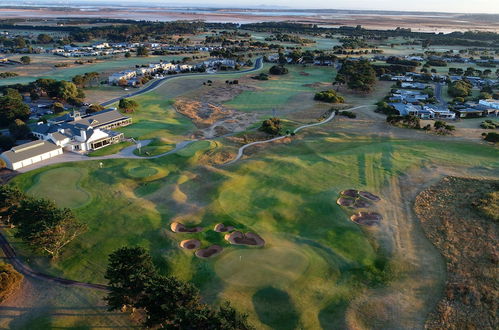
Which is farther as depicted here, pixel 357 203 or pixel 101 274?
pixel 357 203

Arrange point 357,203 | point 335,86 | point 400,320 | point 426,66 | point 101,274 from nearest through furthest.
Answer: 1. point 400,320
2. point 101,274
3. point 357,203
4. point 335,86
5. point 426,66

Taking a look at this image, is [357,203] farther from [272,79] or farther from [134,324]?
[272,79]

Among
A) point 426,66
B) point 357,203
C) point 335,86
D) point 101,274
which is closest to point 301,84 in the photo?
point 335,86

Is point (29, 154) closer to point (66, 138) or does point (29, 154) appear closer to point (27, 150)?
point (27, 150)

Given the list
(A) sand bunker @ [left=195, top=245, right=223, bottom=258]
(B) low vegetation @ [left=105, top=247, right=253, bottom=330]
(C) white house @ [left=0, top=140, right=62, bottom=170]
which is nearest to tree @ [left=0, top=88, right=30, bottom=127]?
(C) white house @ [left=0, top=140, right=62, bottom=170]

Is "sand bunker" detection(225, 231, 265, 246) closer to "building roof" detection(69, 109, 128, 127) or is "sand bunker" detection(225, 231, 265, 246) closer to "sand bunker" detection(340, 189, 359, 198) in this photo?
"sand bunker" detection(340, 189, 359, 198)

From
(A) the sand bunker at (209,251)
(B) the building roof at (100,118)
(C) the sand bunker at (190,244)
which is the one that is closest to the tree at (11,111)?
(B) the building roof at (100,118)

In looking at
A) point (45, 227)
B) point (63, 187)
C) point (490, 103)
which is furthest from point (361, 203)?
point (490, 103)
